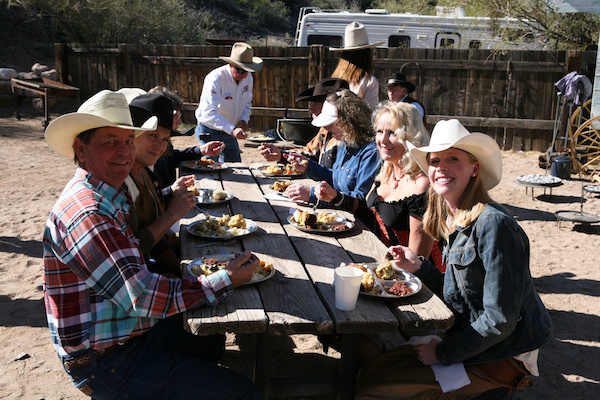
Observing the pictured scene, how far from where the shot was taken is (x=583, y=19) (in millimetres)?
12758

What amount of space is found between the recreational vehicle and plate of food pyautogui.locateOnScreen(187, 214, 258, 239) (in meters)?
11.0

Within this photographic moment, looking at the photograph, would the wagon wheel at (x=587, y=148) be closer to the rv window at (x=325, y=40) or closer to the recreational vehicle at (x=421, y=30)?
the recreational vehicle at (x=421, y=30)

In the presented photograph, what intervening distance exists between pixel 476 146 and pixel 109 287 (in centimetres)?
170

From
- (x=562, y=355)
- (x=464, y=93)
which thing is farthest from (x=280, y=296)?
(x=464, y=93)

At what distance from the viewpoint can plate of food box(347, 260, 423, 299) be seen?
A: 8.37 ft

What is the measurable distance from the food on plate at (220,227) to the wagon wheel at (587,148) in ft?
28.0

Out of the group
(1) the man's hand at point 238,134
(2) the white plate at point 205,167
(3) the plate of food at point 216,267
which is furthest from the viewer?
(1) the man's hand at point 238,134

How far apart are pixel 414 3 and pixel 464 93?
1046 centimetres

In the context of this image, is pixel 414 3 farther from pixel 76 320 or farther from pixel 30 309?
pixel 76 320

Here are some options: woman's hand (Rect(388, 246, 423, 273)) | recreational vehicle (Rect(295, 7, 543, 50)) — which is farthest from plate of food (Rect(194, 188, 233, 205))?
recreational vehicle (Rect(295, 7, 543, 50))

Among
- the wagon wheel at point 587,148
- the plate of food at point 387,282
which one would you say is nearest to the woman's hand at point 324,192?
the plate of food at point 387,282

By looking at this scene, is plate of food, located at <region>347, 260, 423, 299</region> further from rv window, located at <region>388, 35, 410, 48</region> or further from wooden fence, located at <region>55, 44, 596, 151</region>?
rv window, located at <region>388, 35, 410, 48</region>

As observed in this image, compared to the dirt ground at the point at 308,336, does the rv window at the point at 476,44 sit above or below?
above

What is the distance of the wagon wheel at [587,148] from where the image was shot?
1002 cm
